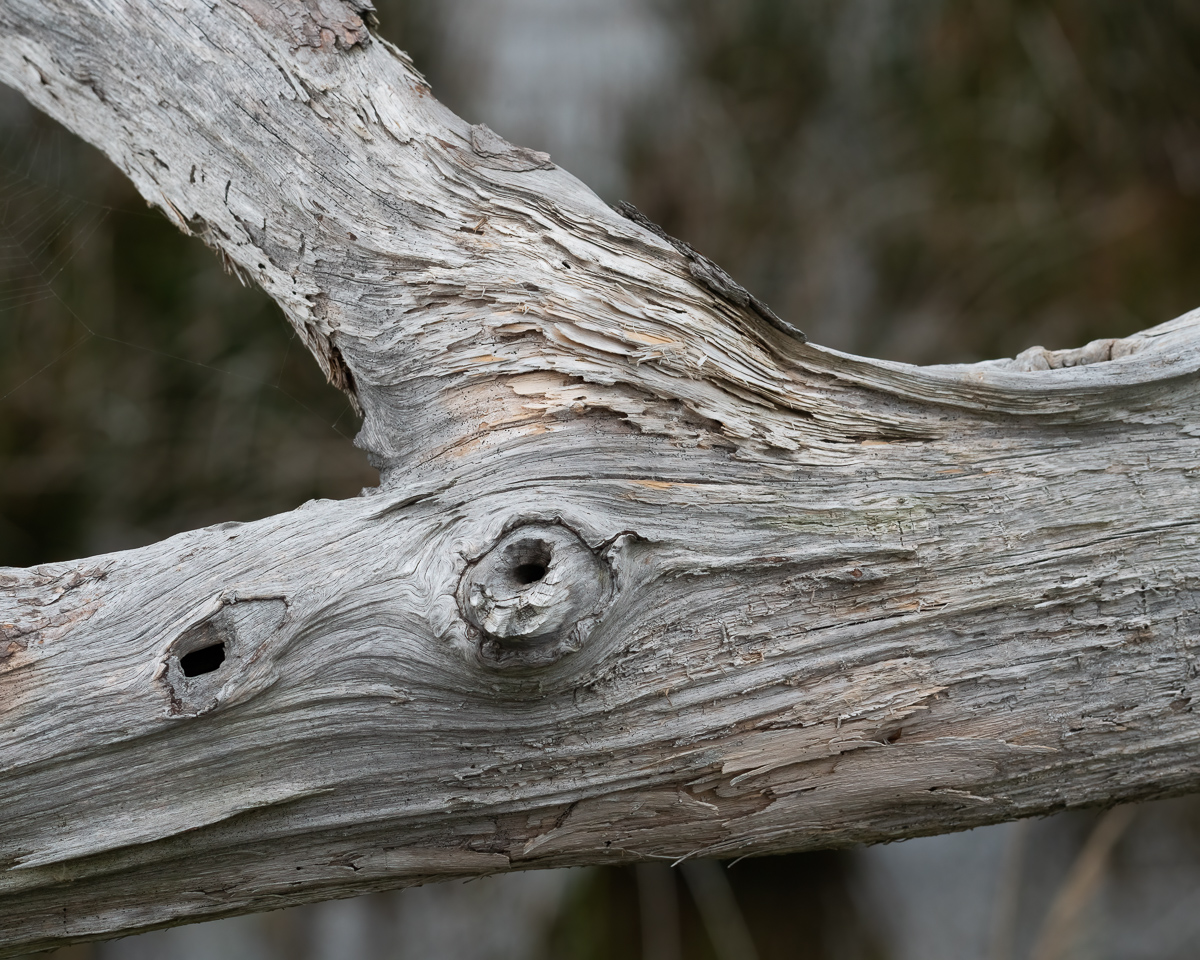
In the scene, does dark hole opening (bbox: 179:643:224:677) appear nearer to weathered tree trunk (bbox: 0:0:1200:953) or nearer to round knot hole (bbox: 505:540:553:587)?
weathered tree trunk (bbox: 0:0:1200:953)

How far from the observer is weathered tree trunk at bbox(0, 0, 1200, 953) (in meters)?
0.77

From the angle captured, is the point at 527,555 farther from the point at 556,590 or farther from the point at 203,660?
the point at 203,660

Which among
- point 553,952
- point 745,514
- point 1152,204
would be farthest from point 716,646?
point 1152,204

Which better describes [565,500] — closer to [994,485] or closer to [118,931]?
[994,485]

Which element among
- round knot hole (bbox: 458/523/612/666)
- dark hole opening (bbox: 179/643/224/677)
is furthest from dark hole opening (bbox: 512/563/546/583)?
dark hole opening (bbox: 179/643/224/677)

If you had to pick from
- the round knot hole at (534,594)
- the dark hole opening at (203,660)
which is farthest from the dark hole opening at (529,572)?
the dark hole opening at (203,660)

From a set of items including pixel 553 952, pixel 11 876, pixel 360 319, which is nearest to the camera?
pixel 11 876

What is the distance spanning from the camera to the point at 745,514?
0.83 m

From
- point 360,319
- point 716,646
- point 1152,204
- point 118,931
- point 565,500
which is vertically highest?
point 1152,204

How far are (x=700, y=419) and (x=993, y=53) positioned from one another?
2401mm

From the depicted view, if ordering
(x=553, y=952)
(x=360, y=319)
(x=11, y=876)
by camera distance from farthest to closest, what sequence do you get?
(x=553, y=952) < (x=360, y=319) < (x=11, y=876)

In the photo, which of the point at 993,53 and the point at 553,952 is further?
the point at 993,53

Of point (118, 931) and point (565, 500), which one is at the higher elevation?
point (565, 500)

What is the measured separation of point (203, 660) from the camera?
793mm
